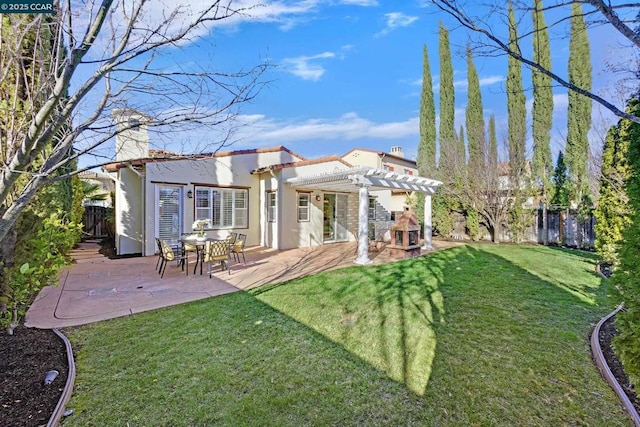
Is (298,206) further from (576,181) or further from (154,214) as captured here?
(576,181)

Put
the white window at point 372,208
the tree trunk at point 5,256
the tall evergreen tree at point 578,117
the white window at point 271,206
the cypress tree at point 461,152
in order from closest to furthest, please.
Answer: the tree trunk at point 5,256 < the white window at point 271,206 < the tall evergreen tree at point 578,117 < the cypress tree at point 461,152 < the white window at point 372,208

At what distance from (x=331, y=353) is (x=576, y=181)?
57.0 ft

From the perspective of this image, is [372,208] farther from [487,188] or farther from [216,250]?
[216,250]

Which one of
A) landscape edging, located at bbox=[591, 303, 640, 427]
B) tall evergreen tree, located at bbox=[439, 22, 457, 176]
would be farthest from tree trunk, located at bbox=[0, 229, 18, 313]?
tall evergreen tree, located at bbox=[439, 22, 457, 176]

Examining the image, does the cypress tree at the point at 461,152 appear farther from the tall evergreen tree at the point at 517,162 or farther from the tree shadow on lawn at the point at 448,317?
the tree shadow on lawn at the point at 448,317

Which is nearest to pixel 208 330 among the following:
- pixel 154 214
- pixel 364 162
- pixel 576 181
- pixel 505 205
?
pixel 154 214

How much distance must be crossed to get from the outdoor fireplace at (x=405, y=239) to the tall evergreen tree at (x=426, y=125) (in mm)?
7727

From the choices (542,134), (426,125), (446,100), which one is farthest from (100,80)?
(446,100)

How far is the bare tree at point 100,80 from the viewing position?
2045mm

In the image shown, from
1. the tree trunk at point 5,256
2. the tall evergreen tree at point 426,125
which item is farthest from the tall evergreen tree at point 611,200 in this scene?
the tree trunk at point 5,256

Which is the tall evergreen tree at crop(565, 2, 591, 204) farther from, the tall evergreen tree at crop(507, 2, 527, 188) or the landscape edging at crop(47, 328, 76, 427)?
the landscape edging at crop(47, 328, 76, 427)

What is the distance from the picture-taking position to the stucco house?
11.2m

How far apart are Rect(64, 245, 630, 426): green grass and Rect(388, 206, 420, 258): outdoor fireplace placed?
440cm

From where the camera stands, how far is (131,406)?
2.87m
